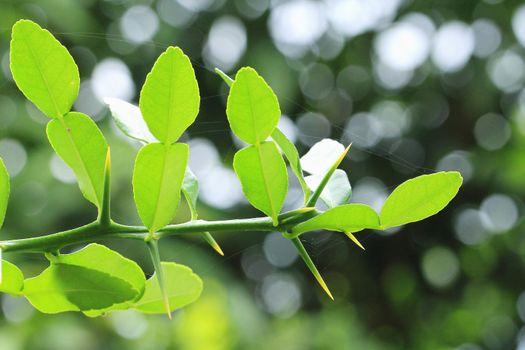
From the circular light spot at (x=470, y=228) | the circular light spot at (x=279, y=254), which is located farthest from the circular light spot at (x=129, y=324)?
the circular light spot at (x=470, y=228)

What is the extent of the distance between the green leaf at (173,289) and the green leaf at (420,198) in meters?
0.11

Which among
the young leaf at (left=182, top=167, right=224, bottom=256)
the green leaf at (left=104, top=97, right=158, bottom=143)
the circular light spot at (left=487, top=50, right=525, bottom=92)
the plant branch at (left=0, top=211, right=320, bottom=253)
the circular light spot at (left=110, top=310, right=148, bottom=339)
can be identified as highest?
the green leaf at (left=104, top=97, right=158, bottom=143)

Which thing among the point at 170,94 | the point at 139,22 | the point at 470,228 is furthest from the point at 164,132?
the point at 470,228

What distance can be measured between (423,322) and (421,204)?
8.07 ft

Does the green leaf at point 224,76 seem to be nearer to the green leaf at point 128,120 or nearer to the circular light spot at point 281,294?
the green leaf at point 128,120

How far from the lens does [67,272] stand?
1.11 ft

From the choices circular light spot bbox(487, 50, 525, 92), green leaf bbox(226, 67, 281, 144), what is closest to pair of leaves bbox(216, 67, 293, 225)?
green leaf bbox(226, 67, 281, 144)

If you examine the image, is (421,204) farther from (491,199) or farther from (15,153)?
(491,199)

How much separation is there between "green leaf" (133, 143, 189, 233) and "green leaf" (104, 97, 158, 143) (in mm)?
A: 20

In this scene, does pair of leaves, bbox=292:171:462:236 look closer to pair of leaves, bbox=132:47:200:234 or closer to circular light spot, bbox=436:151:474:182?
pair of leaves, bbox=132:47:200:234

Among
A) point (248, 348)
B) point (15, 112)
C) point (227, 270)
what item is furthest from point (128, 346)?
point (15, 112)

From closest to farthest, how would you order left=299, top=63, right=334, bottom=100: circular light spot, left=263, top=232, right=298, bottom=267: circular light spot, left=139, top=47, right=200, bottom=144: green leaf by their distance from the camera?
1. left=139, top=47, right=200, bottom=144: green leaf
2. left=263, top=232, right=298, bottom=267: circular light spot
3. left=299, top=63, right=334, bottom=100: circular light spot

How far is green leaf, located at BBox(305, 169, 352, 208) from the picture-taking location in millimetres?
353

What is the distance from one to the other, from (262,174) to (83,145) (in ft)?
0.28
